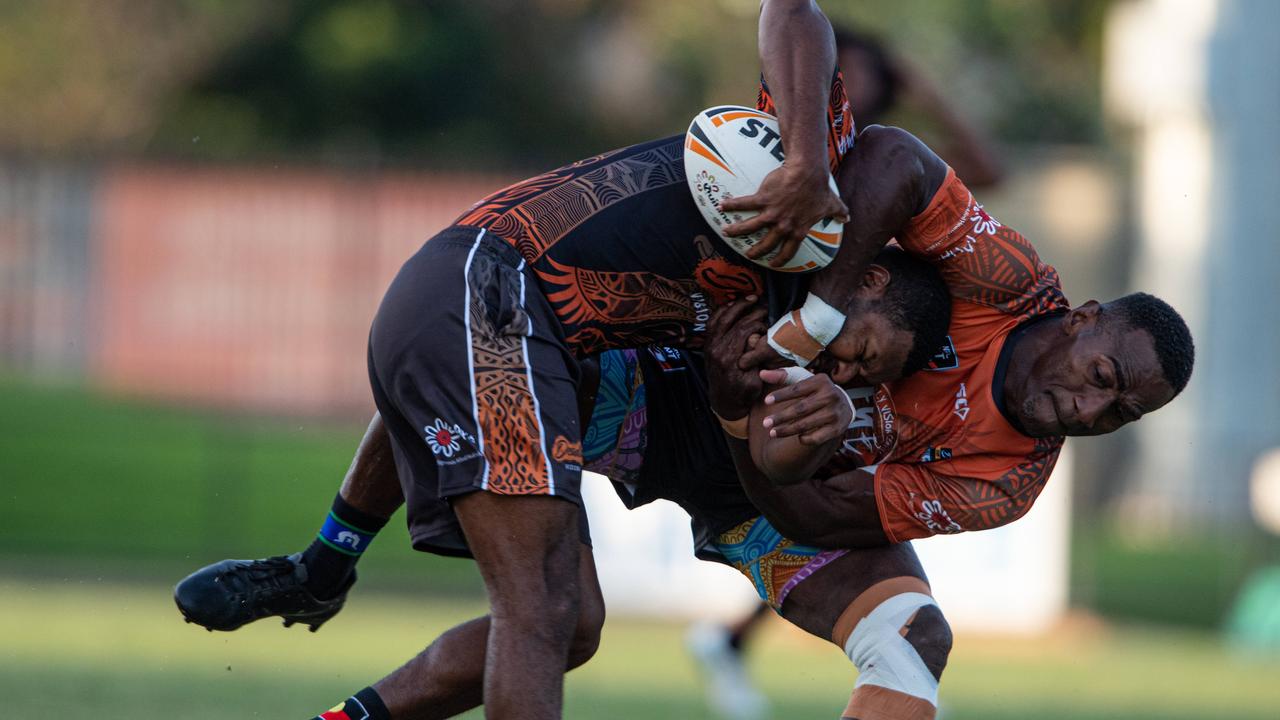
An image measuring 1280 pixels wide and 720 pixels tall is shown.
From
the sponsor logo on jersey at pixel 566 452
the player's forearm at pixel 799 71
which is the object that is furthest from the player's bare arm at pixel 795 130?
the sponsor logo on jersey at pixel 566 452

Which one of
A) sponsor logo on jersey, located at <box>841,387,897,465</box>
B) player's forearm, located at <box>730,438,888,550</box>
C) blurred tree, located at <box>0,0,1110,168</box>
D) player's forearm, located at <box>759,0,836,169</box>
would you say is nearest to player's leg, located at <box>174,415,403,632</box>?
player's forearm, located at <box>730,438,888,550</box>

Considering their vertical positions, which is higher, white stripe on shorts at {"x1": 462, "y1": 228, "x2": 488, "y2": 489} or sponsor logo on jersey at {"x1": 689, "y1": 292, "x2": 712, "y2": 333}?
sponsor logo on jersey at {"x1": 689, "y1": 292, "x2": 712, "y2": 333}

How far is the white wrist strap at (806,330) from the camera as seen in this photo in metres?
5.01

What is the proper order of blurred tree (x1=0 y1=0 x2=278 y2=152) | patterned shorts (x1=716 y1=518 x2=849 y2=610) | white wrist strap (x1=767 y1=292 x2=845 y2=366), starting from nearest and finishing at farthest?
Result: white wrist strap (x1=767 y1=292 x2=845 y2=366) < patterned shorts (x1=716 y1=518 x2=849 y2=610) < blurred tree (x1=0 y1=0 x2=278 y2=152)

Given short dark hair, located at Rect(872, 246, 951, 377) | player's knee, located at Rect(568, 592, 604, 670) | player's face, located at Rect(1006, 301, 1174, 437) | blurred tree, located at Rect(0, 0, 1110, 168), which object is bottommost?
player's knee, located at Rect(568, 592, 604, 670)

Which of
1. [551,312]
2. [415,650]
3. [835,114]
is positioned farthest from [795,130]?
[415,650]

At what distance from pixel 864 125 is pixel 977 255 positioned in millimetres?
4139

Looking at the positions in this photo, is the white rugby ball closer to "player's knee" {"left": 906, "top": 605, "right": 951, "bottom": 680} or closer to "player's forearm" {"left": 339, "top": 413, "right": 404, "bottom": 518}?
"player's knee" {"left": 906, "top": 605, "right": 951, "bottom": 680}

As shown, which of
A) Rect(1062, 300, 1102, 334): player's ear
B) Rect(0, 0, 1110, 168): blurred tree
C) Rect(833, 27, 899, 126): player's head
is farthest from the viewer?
Rect(0, 0, 1110, 168): blurred tree

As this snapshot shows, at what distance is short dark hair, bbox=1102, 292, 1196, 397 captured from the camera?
17.0 feet

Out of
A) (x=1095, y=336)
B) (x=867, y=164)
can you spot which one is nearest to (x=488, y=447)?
(x=867, y=164)

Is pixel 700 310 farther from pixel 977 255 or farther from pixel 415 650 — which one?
pixel 415 650

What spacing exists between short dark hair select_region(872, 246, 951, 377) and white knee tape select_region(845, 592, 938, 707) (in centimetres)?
80

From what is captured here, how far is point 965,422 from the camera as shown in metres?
5.48
